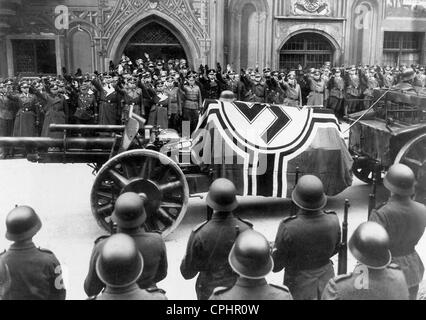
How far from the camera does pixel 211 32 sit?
17250 millimetres

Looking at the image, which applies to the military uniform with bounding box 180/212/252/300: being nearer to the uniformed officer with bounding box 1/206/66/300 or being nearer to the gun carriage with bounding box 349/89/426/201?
the uniformed officer with bounding box 1/206/66/300

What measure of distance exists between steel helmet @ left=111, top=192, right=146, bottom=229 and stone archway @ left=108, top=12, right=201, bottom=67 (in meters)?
14.2

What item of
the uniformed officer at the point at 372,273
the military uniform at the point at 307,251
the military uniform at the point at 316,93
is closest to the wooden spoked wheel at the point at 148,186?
the military uniform at the point at 307,251

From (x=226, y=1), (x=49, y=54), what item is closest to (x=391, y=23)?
(x=226, y=1)

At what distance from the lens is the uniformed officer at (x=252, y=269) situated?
107 inches

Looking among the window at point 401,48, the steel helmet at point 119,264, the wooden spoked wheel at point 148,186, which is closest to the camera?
the steel helmet at point 119,264

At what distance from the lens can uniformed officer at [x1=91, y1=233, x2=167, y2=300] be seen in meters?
2.64

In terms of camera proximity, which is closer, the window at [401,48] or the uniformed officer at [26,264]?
the uniformed officer at [26,264]

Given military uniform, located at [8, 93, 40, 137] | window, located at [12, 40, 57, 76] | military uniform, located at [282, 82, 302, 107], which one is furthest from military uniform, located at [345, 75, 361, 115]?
window, located at [12, 40, 57, 76]

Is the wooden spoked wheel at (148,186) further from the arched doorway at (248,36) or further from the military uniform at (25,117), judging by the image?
the arched doorway at (248,36)

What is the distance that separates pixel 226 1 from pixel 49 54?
20.2 ft

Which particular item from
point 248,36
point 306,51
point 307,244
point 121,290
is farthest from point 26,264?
point 306,51

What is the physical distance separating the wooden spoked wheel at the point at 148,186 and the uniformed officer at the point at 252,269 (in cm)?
320

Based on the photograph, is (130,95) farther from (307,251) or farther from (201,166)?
(307,251)
